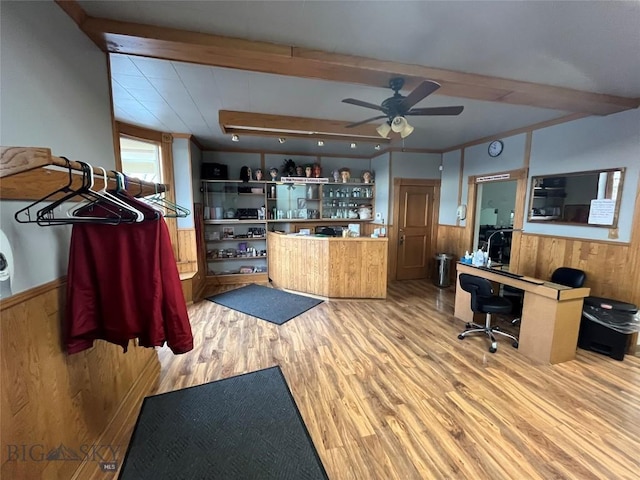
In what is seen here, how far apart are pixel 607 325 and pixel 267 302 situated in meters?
4.20

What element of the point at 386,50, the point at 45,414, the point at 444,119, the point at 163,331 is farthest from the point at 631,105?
the point at 45,414

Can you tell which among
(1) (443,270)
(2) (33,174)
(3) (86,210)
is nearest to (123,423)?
(3) (86,210)

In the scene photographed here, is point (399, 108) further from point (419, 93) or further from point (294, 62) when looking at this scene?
point (294, 62)

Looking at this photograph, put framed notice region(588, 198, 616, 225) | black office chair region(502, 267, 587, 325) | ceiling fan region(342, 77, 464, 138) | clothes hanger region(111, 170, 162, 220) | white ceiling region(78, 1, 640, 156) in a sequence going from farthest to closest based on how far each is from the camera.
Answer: black office chair region(502, 267, 587, 325) < framed notice region(588, 198, 616, 225) < ceiling fan region(342, 77, 464, 138) < white ceiling region(78, 1, 640, 156) < clothes hanger region(111, 170, 162, 220)

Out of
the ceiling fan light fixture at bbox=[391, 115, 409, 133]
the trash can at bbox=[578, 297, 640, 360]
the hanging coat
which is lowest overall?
the trash can at bbox=[578, 297, 640, 360]

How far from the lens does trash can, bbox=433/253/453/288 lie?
5121mm

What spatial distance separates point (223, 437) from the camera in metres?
1.85

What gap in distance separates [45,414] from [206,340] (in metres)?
1.89

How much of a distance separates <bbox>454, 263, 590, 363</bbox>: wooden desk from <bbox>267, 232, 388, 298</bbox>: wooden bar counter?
6.49 feet

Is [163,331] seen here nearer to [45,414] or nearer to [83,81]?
[45,414]

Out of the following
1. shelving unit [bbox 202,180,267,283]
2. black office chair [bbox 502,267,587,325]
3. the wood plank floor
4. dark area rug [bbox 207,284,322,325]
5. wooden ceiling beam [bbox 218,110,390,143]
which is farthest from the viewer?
shelving unit [bbox 202,180,267,283]

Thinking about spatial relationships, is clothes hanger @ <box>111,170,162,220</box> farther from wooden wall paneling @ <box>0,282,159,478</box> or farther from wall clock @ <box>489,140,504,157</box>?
wall clock @ <box>489,140,504,157</box>

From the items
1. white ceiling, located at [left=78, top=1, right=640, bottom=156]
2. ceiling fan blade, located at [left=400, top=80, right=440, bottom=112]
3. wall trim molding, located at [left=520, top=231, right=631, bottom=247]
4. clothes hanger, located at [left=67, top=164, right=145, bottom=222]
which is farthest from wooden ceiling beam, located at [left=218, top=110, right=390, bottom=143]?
wall trim molding, located at [left=520, top=231, right=631, bottom=247]

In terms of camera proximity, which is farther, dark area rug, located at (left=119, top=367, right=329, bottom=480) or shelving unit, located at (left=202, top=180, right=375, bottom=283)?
shelving unit, located at (left=202, top=180, right=375, bottom=283)
